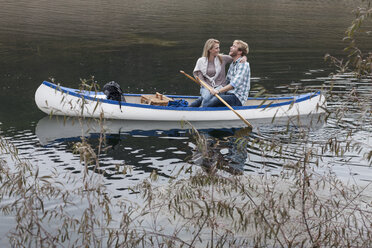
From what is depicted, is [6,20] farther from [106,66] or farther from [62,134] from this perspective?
[62,134]

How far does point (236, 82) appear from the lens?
11.0m

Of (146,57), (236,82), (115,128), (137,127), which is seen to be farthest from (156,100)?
(146,57)

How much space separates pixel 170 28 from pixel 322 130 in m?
16.7

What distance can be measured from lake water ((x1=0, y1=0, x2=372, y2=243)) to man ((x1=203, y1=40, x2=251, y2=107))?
698 millimetres

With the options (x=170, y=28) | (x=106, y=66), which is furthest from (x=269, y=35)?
(x=106, y=66)

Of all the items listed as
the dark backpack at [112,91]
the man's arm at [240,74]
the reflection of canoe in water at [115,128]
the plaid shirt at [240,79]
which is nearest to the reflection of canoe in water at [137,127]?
the reflection of canoe in water at [115,128]

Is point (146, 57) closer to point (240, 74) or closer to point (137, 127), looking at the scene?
point (137, 127)

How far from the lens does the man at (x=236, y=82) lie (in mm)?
10828

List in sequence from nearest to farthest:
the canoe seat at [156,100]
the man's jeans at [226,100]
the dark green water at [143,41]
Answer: the man's jeans at [226,100] < the canoe seat at [156,100] < the dark green water at [143,41]

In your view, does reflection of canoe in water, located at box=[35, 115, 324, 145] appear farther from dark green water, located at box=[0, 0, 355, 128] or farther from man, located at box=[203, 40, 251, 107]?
dark green water, located at box=[0, 0, 355, 128]

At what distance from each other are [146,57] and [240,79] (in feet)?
27.6

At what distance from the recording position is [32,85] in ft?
48.3

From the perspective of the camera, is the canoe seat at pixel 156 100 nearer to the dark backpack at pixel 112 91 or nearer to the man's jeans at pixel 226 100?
the dark backpack at pixel 112 91

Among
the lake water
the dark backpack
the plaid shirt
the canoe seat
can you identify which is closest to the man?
the plaid shirt
